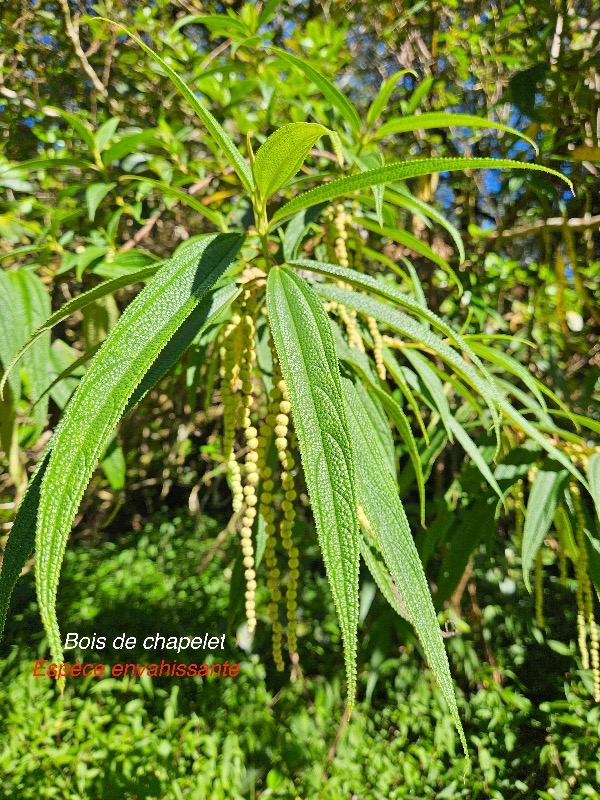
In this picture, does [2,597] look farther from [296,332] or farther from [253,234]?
[253,234]

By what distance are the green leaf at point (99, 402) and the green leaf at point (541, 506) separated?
24.8 inches

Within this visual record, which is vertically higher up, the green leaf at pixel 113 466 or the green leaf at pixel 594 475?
the green leaf at pixel 113 466

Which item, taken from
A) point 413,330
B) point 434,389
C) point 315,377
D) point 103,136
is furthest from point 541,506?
point 103,136

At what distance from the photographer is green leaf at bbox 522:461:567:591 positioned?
805 mm

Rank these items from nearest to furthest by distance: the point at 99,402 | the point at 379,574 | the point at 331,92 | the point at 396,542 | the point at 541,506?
the point at 99,402
the point at 396,542
the point at 379,574
the point at 331,92
the point at 541,506

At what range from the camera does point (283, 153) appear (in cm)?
46

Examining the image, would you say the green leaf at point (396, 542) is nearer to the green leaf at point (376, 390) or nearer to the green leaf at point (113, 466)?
the green leaf at point (376, 390)

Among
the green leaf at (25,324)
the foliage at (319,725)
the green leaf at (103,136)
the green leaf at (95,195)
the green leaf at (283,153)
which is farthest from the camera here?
the foliage at (319,725)

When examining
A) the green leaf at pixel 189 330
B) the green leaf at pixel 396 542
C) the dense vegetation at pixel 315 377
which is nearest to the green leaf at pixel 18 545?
the dense vegetation at pixel 315 377

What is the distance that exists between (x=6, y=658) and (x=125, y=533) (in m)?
1.15

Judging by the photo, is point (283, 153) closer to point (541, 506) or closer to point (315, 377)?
point (315, 377)

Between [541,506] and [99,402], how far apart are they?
2.35 feet

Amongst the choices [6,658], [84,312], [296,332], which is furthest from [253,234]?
[6,658]

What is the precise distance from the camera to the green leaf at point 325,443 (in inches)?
13.1
